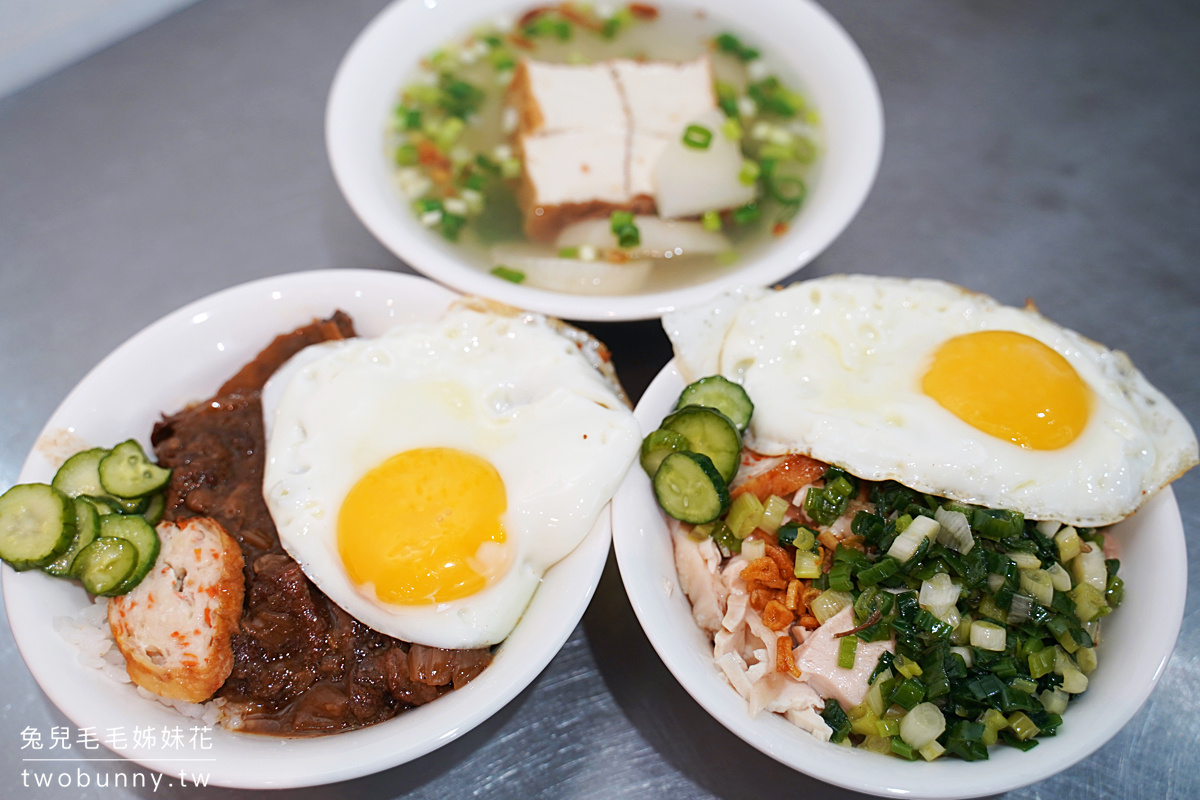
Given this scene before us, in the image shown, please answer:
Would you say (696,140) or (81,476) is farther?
(696,140)

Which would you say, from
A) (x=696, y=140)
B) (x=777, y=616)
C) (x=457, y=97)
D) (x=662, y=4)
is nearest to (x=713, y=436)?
(x=777, y=616)

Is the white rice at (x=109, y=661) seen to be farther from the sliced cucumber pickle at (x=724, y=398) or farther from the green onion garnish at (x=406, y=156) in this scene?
the green onion garnish at (x=406, y=156)

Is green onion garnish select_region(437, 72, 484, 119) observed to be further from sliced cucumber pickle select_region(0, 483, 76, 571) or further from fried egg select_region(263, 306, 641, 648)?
sliced cucumber pickle select_region(0, 483, 76, 571)

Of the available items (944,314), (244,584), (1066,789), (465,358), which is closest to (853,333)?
(944,314)

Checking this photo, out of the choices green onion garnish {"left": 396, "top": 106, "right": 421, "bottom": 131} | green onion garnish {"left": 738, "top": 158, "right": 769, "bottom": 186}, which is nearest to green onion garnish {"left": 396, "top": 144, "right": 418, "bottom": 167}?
green onion garnish {"left": 396, "top": 106, "right": 421, "bottom": 131}

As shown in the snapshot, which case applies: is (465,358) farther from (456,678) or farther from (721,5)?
(721,5)

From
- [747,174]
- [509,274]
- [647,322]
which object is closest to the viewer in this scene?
[509,274]

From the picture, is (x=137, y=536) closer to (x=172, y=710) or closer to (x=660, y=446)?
(x=172, y=710)
